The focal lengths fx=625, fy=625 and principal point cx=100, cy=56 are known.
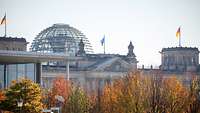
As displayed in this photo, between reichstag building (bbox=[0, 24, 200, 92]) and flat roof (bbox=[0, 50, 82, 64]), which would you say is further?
reichstag building (bbox=[0, 24, 200, 92])

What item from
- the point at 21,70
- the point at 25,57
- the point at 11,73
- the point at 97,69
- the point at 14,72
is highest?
the point at 25,57

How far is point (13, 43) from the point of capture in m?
121

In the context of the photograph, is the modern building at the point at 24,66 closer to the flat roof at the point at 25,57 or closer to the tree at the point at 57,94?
the flat roof at the point at 25,57

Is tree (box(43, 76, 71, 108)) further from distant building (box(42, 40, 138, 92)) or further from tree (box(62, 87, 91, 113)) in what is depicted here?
distant building (box(42, 40, 138, 92))

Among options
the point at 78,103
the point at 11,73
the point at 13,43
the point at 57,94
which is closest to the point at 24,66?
the point at 11,73

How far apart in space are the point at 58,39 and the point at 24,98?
85478mm

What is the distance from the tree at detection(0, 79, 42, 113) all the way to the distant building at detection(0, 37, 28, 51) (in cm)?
5981

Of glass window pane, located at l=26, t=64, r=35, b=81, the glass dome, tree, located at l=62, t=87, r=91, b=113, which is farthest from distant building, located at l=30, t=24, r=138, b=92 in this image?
tree, located at l=62, t=87, r=91, b=113

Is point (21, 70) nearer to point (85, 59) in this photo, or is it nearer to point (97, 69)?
point (97, 69)

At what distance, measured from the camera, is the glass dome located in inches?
5502

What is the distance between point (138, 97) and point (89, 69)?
7371 cm

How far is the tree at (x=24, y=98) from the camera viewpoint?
56156 millimetres

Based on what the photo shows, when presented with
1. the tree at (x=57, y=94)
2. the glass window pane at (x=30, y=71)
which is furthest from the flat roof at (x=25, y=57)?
the tree at (x=57, y=94)

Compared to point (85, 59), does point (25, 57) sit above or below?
above
